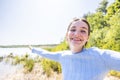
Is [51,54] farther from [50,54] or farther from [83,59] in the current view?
[83,59]

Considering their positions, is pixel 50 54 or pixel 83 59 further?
pixel 50 54

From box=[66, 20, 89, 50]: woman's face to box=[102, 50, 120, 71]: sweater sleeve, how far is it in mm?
177

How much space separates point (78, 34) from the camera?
4.41ft

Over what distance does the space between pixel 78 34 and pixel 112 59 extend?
25 cm

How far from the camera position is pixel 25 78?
8383 millimetres

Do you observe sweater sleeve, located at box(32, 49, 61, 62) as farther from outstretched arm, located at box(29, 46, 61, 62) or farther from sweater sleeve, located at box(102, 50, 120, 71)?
sweater sleeve, located at box(102, 50, 120, 71)

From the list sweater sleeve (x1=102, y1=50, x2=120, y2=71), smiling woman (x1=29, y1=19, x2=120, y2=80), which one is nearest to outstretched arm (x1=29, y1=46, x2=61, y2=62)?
smiling woman (x1=29, y1=19, x2=120, y2=80)

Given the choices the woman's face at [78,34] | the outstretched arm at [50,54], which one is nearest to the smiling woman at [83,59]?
the woman's face at [78,34]

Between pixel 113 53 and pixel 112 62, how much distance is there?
0.11ft

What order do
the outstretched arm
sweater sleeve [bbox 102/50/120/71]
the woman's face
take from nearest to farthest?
1. sweater sleeve [bbox 102/50/120/71]
2. the woman's face
3. the outstretched arm

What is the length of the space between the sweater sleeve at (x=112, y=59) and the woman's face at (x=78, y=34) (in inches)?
7.0

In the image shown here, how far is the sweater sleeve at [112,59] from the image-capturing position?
114cm

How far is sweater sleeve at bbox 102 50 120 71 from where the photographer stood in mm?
1138

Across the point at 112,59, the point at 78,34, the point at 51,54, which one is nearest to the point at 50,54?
the point at 51,54
